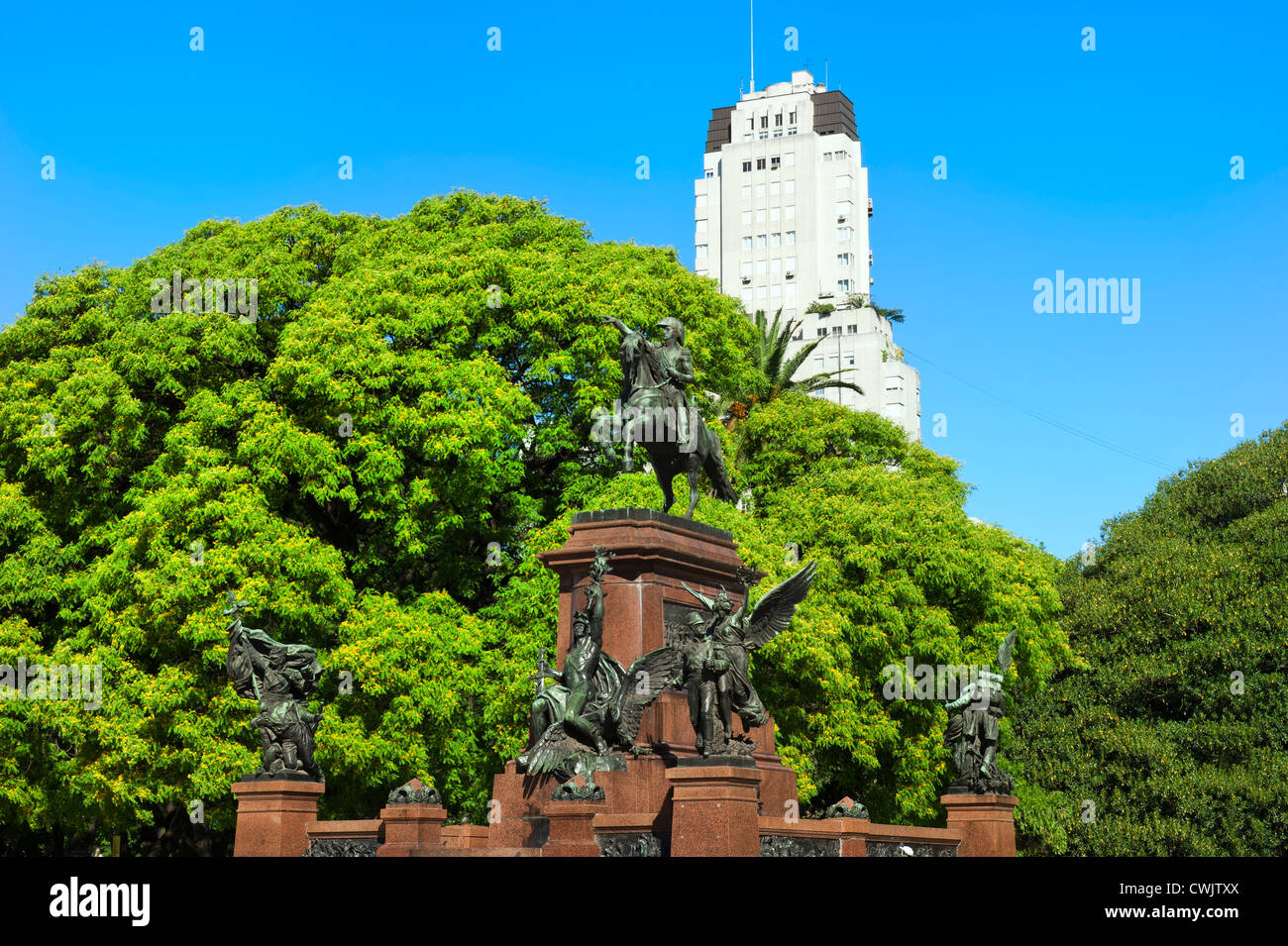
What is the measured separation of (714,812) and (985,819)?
844 centimetres

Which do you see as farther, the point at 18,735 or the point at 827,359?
the point at 827,359

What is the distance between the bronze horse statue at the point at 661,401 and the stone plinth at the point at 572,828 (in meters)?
4.90

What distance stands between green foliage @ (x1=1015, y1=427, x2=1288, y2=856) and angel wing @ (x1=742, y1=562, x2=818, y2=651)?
23003 mm

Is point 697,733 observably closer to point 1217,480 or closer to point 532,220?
point 532,220

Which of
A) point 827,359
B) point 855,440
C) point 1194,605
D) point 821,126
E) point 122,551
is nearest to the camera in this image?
point 122,551

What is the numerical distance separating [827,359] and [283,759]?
251 ft

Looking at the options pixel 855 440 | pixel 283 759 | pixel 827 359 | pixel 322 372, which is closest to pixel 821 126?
pixel 827 359

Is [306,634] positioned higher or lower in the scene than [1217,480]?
lower

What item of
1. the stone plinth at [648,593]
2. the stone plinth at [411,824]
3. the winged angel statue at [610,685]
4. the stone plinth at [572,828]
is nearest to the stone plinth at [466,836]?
the stone plinth at [411,824]

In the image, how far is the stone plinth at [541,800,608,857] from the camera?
49.6ft

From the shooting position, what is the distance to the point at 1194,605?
40969mm

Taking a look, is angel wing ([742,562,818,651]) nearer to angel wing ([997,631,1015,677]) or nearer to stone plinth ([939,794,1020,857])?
stone plinth ([939,794,1020,857])

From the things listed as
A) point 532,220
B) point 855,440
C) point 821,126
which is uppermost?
point 821,126

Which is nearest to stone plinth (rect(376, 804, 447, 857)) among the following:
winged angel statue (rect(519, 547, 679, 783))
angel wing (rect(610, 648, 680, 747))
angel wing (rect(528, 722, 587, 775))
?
winged angel statue (rect(519, 547, 679, 783))
